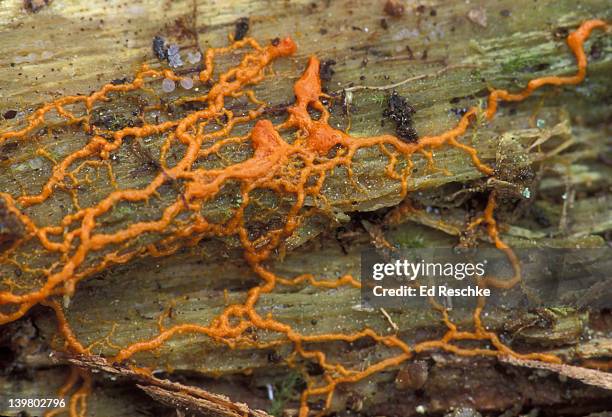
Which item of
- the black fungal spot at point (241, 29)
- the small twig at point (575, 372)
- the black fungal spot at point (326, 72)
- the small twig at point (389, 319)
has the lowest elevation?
the small twig at point (575, 372)

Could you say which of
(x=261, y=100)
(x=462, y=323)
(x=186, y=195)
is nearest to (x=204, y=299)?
(x=186, y=195)

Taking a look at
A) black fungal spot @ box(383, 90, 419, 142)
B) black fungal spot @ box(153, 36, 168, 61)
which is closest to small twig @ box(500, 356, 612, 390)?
black fungal spot @ box(383, 90, 419, 142)

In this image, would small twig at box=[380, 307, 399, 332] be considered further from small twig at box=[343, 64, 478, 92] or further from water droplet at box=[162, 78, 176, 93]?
water droplet at box=[162, 78, 176, 93]

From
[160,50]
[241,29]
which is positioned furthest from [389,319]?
[160,50]

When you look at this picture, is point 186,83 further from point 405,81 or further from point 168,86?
point 405,81

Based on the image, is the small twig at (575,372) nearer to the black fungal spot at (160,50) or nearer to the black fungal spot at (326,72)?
the black fungal spot at (326,72)

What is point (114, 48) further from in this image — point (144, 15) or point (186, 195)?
point (186, 195)

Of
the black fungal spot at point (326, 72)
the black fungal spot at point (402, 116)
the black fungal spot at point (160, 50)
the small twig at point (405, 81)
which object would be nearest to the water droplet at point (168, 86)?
the black fungal spot at point (160, 50)
